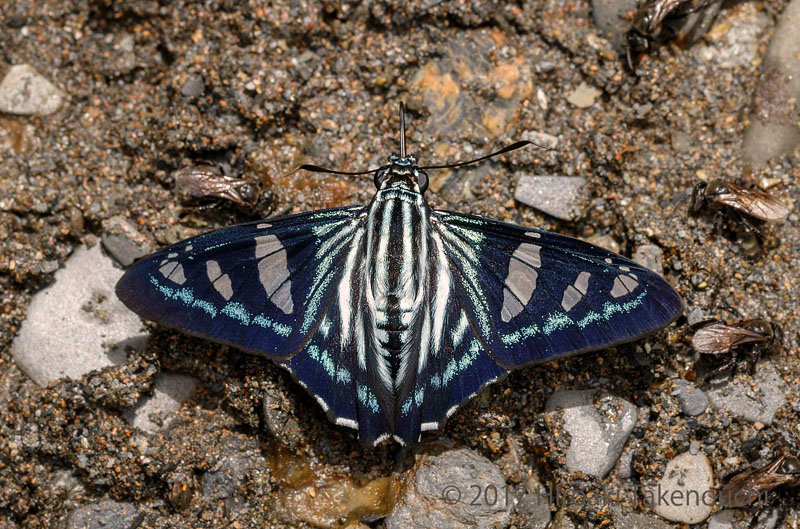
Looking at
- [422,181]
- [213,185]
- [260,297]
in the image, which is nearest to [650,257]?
[422,181]

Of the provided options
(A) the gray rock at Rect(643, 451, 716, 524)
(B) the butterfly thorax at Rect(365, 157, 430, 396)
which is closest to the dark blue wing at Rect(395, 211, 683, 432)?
(B) the butterfly thorax at Rect(365, 157, 430, 396)

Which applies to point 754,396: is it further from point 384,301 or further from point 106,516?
point 106,516

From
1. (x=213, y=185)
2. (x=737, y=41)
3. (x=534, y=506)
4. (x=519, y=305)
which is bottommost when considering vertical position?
(x=534, y=506)

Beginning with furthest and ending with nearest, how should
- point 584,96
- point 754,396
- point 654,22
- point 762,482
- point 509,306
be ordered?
point 584,96
point 654,22
point 754,396
point 762,482
point 509,306

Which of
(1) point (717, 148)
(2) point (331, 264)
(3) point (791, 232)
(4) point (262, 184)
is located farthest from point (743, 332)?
(4) point (262, 184)

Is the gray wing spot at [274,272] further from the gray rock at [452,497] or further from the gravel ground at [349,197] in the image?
the gray rock at [452,497]

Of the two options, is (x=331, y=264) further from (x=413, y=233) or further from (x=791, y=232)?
(x=791, y=232)

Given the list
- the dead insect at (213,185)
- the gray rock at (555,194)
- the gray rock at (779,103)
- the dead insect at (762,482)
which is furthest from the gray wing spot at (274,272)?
the gray rock at (779,103)
